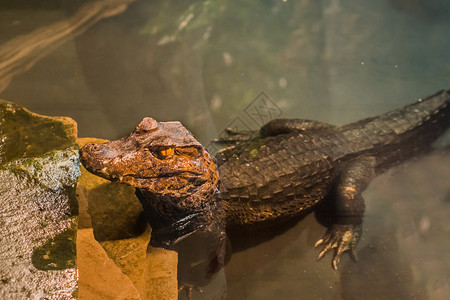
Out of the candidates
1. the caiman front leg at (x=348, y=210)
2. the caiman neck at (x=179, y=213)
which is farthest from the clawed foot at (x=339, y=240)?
the caiman neck at (x=179, y=213)

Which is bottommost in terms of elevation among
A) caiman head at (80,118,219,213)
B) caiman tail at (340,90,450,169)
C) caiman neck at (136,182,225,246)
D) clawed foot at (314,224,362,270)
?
clawed foot at (314,224,362,270)

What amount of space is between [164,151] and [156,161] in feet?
0.27

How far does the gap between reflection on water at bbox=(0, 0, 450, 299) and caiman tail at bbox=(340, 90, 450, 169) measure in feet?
0.75

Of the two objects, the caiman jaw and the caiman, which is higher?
the caiman jaw

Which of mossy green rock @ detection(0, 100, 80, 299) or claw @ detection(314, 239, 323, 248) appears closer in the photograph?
mossy green rock @ detection(0, 100, 80, 299)

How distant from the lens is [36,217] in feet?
7.06

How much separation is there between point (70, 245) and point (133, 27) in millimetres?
3466

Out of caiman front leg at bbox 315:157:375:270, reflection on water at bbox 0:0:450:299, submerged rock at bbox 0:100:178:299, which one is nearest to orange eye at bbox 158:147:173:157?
submerged rock at bbox 0:100:178:299

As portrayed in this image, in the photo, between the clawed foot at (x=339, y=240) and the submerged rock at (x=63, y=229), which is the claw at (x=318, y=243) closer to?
the clawed foot at (x=339, y=240)

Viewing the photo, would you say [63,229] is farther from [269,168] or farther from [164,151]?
[269,168]

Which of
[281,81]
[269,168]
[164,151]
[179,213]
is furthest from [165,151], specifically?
[281,81]

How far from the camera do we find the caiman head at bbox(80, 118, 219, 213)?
227 cm

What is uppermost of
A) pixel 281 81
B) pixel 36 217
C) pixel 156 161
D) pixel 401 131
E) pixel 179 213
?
pixel 36 217

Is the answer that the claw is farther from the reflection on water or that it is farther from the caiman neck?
the caiman neck
